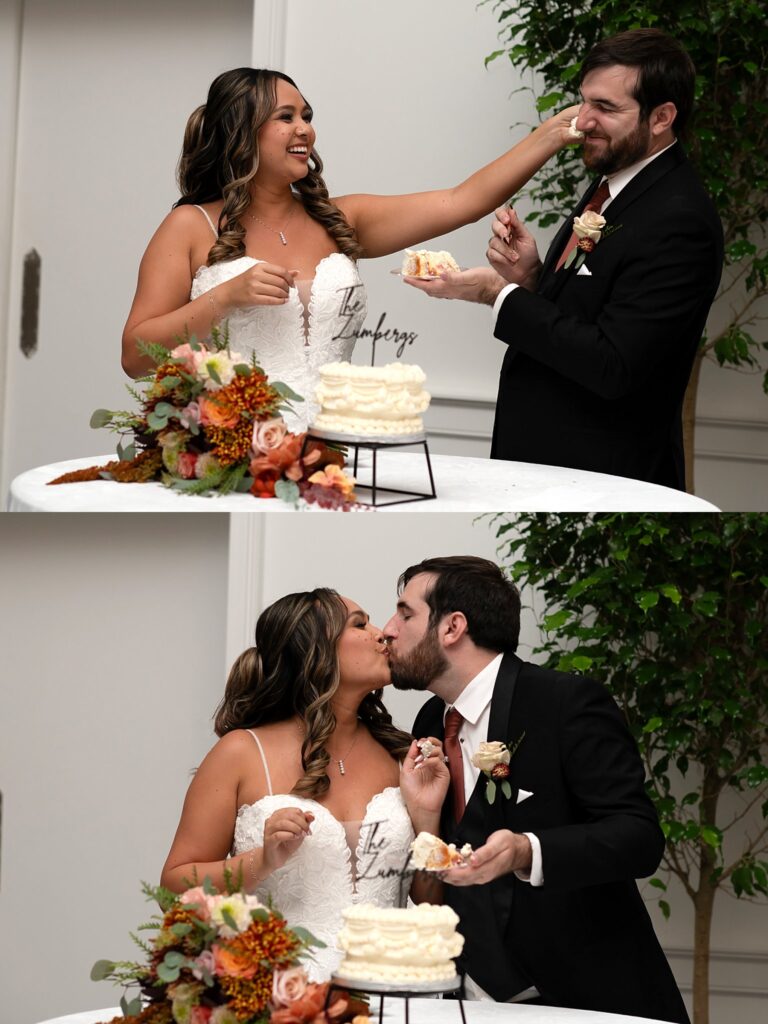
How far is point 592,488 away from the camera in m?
3.70

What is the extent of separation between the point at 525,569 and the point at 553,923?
2.03 meters

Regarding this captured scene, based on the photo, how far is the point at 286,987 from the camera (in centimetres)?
265

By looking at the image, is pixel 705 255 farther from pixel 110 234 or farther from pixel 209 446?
pixel 110 234

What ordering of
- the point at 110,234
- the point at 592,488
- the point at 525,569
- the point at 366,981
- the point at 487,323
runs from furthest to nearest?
the point at 110,234
the point at 487,323
the point at 525,569
the point at 592,488
the point at 366,981

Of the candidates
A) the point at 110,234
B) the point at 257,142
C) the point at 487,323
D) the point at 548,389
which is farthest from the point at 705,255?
the point at 110,234

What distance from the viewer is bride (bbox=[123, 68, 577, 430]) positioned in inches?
164

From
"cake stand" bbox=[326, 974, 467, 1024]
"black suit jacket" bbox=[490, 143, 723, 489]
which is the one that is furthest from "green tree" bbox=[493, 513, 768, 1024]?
"cake stand" bbox=[326, 974, 467, 1024]

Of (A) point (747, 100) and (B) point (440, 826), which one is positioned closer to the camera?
(B) point (440, 826)

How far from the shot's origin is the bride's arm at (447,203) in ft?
13.9

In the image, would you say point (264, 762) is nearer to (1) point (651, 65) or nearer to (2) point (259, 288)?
(2) point (259, 288)

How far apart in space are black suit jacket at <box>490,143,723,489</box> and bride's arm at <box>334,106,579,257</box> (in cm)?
23

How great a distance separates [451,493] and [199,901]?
119cm

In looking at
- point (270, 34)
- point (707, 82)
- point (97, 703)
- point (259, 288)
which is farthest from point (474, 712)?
point (270, 34)

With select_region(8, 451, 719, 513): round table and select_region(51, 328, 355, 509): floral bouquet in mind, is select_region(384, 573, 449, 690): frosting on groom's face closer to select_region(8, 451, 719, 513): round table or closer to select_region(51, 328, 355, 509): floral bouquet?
select_region(8, 451, 719, 513): round table
